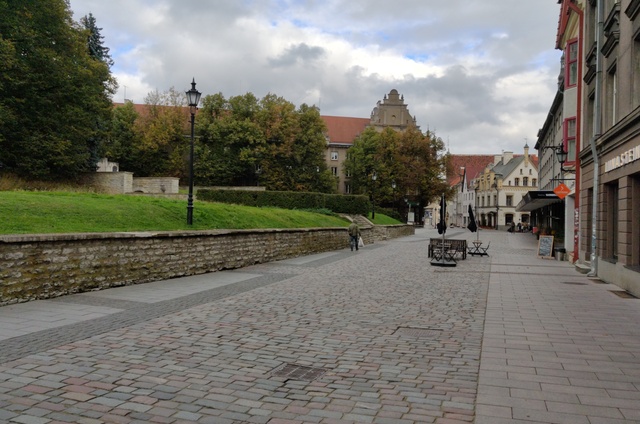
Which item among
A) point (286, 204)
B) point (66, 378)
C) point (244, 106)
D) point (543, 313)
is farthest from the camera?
Answer: point (244, 106)

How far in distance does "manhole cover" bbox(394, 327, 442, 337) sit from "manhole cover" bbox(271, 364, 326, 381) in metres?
2.29

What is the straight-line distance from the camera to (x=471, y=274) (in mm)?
17141

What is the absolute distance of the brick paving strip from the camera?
180 inches

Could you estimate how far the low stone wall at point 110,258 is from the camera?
9.73 meters

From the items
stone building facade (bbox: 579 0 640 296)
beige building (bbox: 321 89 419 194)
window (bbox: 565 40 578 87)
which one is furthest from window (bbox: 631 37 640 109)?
beige building (bbox: 321 89 419 194)

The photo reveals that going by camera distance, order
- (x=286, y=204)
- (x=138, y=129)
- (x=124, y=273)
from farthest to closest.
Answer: (x=138, y=129)
(x=286, y=204)
(x=124, y=273)

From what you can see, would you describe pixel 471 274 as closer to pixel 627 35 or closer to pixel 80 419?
pixel 627 35

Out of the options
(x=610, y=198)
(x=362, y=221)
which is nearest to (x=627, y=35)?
(x=610, y=198)

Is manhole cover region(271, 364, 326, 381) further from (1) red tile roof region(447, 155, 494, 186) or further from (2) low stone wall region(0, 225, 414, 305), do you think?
(1) red tile roof region(447, 155, 494, 186)

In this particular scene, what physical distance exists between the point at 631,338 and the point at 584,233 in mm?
12469

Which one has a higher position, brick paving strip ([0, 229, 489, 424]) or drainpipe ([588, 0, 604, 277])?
drainpipe ([588, 0, 604, 277])

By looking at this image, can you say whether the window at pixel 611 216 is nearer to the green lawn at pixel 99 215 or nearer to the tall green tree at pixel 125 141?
the green lawn at pixel 99 215

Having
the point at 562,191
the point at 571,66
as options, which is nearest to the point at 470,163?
the point at 571,66

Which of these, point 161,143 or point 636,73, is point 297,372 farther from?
point 161,143
